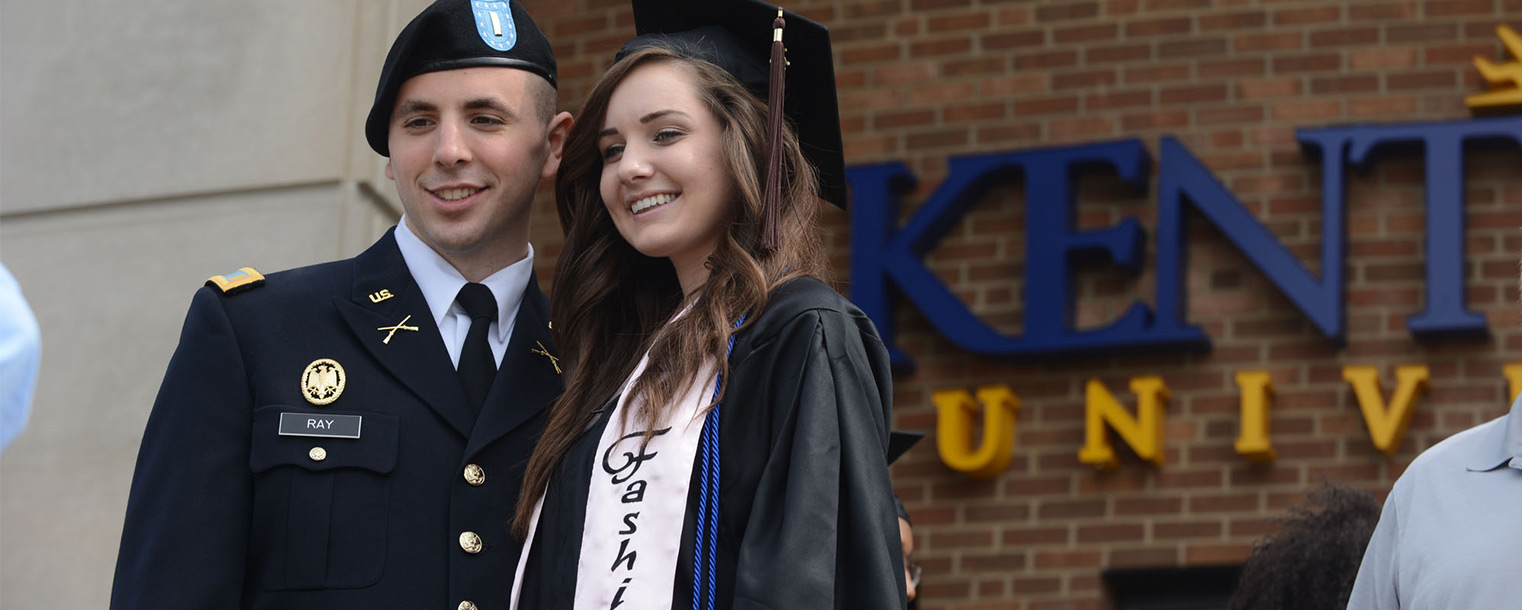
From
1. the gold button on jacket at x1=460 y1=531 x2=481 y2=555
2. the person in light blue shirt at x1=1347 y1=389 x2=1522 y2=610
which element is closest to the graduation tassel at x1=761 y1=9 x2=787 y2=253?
the gold button on jacket at x1=460 y1=531 x2=481 y2=555

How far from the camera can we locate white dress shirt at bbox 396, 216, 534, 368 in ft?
10.7

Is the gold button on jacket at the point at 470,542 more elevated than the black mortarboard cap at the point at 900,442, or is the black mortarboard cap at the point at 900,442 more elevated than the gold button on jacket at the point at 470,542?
the black mortarboard cap at the point at 900,442

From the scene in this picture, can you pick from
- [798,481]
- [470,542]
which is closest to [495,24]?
[470,542]

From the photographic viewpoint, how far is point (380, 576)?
9.73ft

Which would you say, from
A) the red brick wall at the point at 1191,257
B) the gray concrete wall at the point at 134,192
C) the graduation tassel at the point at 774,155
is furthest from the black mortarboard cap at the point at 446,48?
the red brick wall at the point at 1191,257

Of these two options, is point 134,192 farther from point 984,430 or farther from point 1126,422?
point 1126,422

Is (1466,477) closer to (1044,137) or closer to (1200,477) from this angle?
(1200,477)

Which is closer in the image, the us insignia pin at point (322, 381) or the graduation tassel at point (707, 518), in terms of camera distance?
the graduation tassel at point (707, 518)

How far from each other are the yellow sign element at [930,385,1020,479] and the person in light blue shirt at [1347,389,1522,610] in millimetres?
3419

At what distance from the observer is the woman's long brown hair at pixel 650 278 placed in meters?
2.83

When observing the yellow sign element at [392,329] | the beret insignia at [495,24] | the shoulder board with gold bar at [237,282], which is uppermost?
the beret insignia at [495,24]

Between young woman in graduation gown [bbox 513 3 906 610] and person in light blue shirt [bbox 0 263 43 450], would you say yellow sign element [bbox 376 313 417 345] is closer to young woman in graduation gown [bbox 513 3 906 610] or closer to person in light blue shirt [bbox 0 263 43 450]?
young woman in graduation gown [bbox 513 3 906 610]

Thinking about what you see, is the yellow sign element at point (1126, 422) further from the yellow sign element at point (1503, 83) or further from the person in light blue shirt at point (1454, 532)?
the person in light blue shirt at point (1454, 532)

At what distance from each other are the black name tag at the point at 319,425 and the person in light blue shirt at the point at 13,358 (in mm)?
1187
